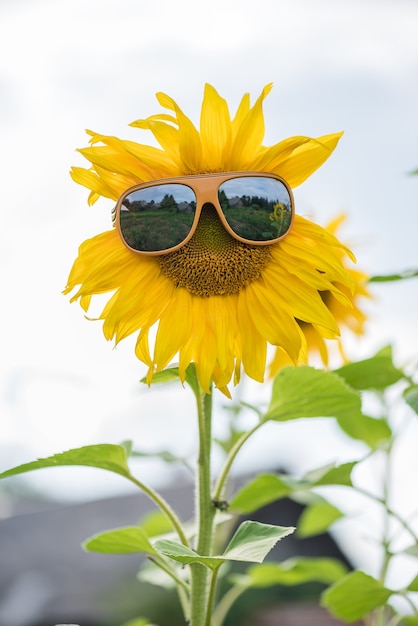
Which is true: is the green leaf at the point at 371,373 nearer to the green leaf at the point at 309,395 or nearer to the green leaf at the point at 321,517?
the green leaf at the point at 309,395

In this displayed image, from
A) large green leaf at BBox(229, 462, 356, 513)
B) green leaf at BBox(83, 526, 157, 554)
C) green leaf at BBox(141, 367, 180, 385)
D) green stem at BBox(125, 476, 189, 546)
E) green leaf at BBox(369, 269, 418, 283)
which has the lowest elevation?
large green leaf at BBox(229, 462, 356, 513)

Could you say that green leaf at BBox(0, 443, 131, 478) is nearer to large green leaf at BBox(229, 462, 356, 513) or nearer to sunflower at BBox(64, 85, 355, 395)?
sunflower at BBox(64, 85, 355, 395)

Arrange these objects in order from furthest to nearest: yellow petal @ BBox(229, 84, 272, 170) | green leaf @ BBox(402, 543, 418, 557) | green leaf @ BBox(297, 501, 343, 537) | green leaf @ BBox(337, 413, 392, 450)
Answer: green leaf @ BBox(297, 501, 343, 537) < green leaf @ BBox(337, 413, 392, 450) < green leaf @ BBox(402, 543, 418, 557) < yellow petal @ BBox(229, 84, 272, 170)

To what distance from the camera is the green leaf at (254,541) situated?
28.8 inches

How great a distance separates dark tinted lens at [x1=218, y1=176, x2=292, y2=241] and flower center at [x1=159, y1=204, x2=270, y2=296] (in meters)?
0.02

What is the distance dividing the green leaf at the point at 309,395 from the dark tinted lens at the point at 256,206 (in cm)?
16

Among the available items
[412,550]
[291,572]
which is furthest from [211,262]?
[291,572]

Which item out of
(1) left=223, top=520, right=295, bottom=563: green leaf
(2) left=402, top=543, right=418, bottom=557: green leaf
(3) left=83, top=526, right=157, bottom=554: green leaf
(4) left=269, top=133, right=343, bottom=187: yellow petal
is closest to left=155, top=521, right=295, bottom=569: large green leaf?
(1) left=223, top=520, right=295, bottom=563: green leaf

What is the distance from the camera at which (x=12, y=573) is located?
4.61 metres

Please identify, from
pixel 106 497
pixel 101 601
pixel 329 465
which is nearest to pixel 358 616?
pixel 329 465

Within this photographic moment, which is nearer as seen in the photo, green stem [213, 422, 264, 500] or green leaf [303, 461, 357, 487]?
green stem [213, 422, 264, 500]

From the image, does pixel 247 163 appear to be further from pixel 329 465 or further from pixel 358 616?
pixel 358 616

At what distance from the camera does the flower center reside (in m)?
0.88

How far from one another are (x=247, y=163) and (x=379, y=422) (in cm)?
71
